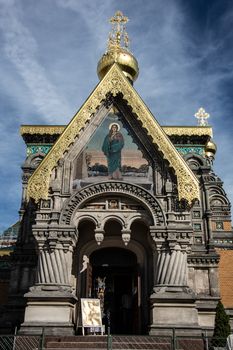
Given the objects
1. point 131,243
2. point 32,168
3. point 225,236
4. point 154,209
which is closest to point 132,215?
point 154,209

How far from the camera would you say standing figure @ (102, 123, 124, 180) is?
1489 centimetres

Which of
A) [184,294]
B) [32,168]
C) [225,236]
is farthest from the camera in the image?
[225,236]

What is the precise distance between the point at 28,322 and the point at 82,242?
11.9ft

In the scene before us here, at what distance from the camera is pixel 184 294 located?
12.9m

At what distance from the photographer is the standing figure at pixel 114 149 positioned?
14.9 m

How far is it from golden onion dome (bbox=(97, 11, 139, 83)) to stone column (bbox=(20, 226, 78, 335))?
1018cm

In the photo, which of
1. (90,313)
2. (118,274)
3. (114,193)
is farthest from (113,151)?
(90,313)

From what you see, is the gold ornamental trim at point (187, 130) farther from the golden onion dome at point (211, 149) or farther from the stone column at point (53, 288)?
the golden onion dome at point (211, 149)

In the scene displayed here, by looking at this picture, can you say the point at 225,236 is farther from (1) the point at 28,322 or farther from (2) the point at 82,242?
(1) the point at 28,322

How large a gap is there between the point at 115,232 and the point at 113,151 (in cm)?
290

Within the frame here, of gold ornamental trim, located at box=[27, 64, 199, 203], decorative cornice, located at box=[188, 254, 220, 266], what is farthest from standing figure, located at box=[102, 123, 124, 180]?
decorative cornice, located at box=[188, 254, 220, 266]

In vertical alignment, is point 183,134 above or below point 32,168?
above

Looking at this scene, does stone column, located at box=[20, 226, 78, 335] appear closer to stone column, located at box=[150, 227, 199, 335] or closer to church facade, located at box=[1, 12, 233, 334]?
church facade, located at box=[1, 12, 233, 334]

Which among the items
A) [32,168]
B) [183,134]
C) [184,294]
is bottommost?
[184,294]
